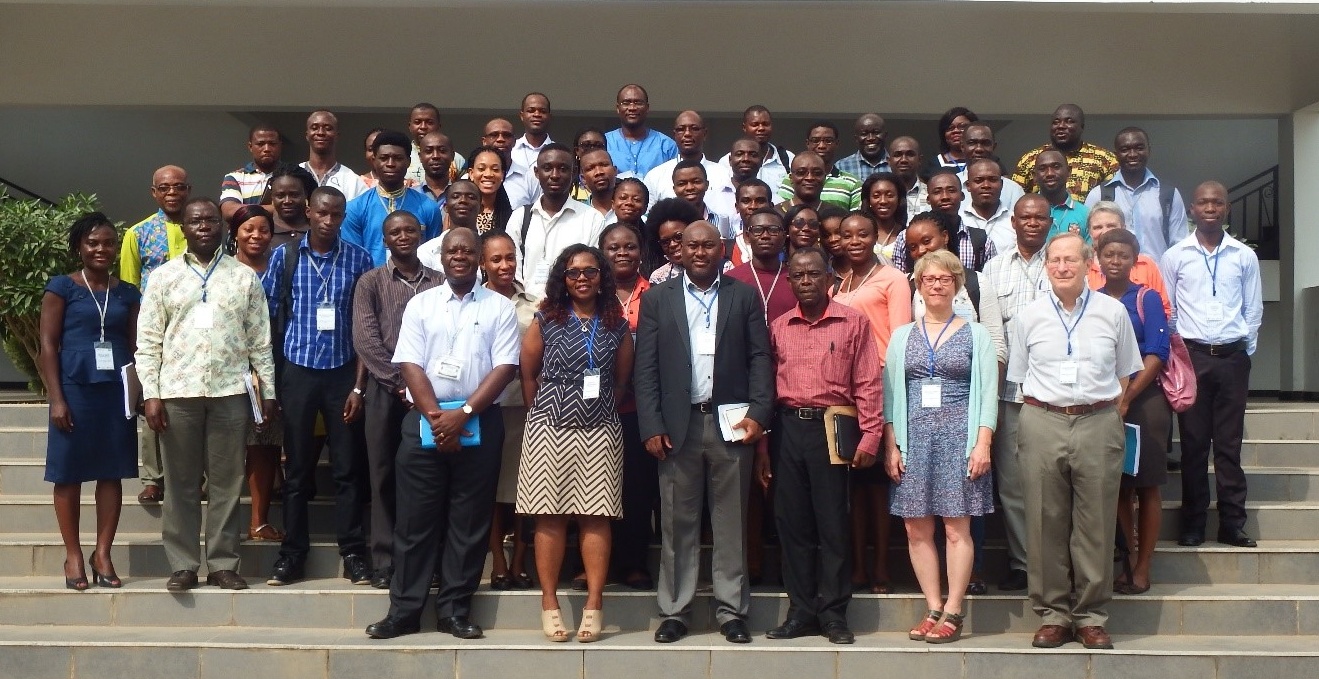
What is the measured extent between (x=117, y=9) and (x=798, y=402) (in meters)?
7.71

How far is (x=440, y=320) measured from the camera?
6078mm

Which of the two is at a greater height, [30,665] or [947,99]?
[947,99]

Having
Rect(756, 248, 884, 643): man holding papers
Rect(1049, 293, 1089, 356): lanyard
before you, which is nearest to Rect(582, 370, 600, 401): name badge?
Rect(756, 248, 884, 643): man holding papers


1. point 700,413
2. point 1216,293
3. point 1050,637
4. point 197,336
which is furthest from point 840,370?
point 197,336

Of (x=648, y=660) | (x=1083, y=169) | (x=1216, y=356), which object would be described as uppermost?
(x=1083, y=169)

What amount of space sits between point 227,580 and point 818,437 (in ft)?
10.2

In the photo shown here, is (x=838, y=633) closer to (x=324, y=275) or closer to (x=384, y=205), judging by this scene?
(x=324, y=275)

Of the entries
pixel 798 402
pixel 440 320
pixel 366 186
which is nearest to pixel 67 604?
pixel 440 320

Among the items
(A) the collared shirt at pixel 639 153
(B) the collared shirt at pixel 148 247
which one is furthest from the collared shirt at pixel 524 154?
(B) the collared shirt at pixel 148 247

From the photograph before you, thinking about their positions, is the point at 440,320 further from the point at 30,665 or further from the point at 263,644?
the point at 30,665

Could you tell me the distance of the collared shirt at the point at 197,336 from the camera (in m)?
6.39

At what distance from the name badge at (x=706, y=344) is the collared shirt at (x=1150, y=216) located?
3004 millimetres

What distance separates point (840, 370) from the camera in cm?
602

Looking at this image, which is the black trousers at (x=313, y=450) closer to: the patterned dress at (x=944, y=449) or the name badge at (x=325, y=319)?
the name badge at (x=325, y=319)
